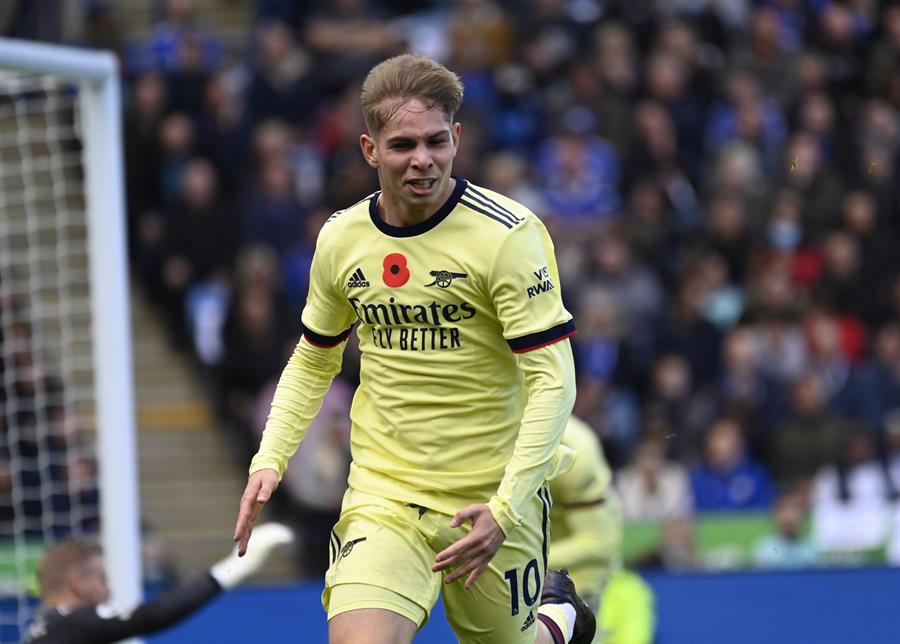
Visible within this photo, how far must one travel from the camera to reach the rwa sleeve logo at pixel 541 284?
4.55 meters

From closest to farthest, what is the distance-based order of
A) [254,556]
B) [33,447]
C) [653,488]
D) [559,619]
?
[559,619] < [254,556] < [33,447] < [653,488]

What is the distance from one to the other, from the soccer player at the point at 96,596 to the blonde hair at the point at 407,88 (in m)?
2.22

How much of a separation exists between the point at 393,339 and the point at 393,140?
2.06 feet

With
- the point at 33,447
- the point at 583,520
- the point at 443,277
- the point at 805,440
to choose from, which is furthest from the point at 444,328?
the point at 805,440

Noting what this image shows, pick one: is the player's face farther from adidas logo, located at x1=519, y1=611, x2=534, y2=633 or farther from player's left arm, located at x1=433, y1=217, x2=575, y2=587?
adidas logo, located at x1=519, y1=611, x2=534, y2=633

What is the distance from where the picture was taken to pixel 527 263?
4574mm

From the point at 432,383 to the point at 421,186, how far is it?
608 mm

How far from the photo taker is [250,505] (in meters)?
4.61

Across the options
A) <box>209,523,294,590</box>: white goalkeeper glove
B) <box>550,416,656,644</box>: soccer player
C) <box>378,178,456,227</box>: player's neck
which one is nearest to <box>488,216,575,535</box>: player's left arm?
<box>378,178,456,227</box>: player's neck

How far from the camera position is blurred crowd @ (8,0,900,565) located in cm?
1104

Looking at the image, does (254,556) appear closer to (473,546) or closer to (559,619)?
(559,619)

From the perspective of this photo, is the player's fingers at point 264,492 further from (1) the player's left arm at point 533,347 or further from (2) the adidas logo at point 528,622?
(2) the adidas logo at point 528,622

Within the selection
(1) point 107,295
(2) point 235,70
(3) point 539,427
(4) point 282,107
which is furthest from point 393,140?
(2) point 235,70

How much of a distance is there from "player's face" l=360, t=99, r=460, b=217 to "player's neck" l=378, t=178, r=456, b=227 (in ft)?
0.17
